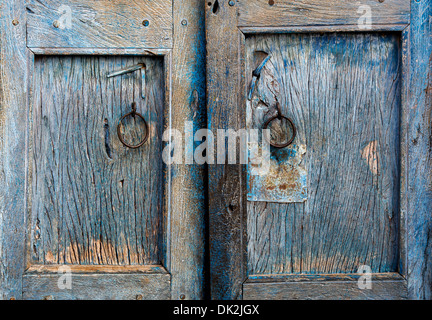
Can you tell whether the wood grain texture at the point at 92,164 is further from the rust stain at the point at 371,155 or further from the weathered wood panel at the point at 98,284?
the rust stain at the point at 371,155

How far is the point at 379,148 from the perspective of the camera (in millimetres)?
1203

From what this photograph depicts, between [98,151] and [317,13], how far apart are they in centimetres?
93

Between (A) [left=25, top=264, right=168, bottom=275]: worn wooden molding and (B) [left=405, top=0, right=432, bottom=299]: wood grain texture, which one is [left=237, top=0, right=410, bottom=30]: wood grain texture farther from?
(A) [left=25, top=264, right=168, bottom=275]: worn wooden molding

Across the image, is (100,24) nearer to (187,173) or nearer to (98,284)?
(187,173)

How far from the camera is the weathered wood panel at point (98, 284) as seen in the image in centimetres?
119

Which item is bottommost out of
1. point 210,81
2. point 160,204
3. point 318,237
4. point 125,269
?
point 125,269

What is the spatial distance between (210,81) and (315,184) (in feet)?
1.75

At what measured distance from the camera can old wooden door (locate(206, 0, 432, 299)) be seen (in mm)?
1161

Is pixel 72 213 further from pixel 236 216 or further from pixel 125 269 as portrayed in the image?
pixel 236 216

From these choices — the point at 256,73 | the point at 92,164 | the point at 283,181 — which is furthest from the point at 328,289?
the point at 92,164

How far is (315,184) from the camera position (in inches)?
47.8

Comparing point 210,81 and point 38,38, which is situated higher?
point 38,38

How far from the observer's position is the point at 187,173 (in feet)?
3.97
